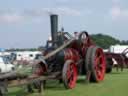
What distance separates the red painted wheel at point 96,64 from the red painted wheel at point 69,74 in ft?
2.77

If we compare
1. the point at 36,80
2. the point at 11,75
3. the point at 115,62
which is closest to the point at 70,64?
the point at 36,80

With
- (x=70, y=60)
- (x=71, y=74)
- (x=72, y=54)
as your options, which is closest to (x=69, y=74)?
(x=71, y=74)

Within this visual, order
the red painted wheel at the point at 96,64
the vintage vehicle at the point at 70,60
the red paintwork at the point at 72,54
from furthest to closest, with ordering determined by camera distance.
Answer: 1. the red painted wheel at the point at 96,64
2. the red paintwork at the point at 72,54
3. the vintage vehicle at the point at 70,60

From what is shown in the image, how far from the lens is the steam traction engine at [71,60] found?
1222 cm

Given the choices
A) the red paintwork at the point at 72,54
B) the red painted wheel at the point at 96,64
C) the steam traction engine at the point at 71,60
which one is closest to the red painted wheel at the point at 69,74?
the steam traction engine at the point at 71,60

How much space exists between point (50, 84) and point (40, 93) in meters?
2.82

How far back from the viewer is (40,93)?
10742 mm

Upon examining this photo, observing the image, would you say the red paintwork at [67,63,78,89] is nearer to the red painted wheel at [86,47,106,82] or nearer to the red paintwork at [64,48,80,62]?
the red paintwork at [64,48,80,62]

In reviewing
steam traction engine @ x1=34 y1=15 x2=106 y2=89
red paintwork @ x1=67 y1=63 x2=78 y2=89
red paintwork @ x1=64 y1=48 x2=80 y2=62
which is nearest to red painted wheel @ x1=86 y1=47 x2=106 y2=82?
steam traction engine @ x1=34 y1=15 x2=106 y2=89

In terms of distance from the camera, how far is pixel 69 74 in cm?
1237

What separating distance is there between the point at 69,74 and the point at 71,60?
0.56m

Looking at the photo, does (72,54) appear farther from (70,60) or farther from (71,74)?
(71,74)

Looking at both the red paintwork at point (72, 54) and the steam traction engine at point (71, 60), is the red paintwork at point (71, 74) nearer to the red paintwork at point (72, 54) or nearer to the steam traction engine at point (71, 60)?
the steam traction engine at point (71, 60)

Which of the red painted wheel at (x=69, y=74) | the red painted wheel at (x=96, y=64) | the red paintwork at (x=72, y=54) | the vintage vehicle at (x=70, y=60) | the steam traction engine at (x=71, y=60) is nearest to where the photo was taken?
the red painted wheel at (x=69, y=74)
